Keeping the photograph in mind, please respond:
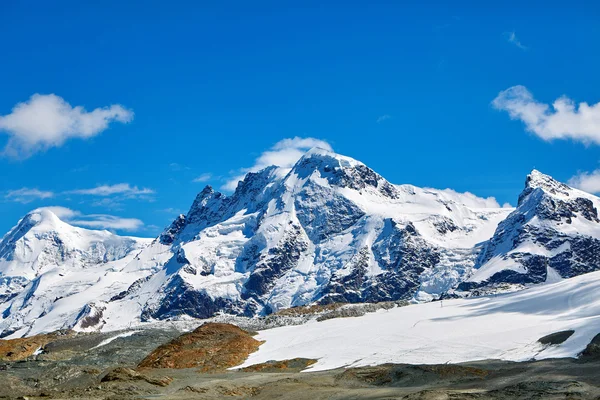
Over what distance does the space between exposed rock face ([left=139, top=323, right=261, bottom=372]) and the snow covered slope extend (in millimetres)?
1662

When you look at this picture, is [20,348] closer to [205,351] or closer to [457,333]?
[205,351]

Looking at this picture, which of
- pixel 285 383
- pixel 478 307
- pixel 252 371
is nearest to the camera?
pixel 285 383

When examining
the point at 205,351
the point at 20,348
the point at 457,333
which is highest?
the point at 20,348

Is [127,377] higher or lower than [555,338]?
higher

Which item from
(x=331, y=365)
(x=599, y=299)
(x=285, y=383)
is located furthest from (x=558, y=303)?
(x=285, y=383)

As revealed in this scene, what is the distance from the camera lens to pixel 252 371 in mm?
55719

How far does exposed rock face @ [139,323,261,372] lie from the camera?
202 ft

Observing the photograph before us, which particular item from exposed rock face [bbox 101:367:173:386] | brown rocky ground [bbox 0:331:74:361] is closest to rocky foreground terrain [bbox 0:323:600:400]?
exposed rock face [bbox 101:367:173:386]

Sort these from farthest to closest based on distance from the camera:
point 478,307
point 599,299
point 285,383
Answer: point 478,307
point 599,299
point 285,383

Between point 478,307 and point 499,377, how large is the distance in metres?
40.3

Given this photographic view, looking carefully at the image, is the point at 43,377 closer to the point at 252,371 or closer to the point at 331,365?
the point at 252,371

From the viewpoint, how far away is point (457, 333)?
61250mm

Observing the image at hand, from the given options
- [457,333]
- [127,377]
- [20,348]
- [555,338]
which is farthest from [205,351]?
[20,348]

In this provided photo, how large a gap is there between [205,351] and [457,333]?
849 inches
